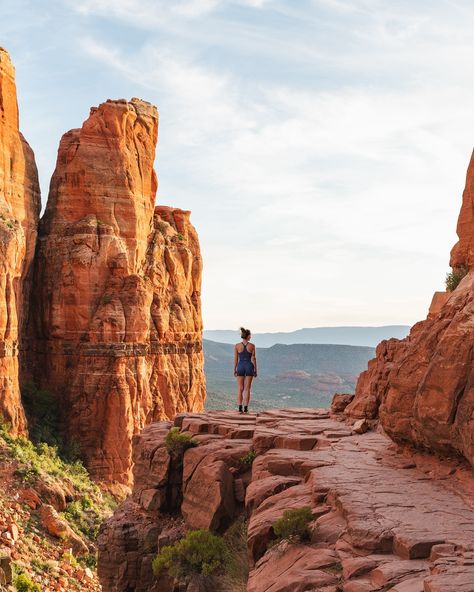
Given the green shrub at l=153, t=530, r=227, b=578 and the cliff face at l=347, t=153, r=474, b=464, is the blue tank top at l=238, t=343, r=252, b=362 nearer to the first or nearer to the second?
the cliff face at l=347, t=153, r=474, b=464

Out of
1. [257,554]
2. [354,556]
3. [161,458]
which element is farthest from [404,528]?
[161,458]

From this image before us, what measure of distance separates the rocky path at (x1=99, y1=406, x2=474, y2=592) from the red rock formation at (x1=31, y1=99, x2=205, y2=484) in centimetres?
2361

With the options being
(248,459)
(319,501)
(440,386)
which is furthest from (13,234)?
(440,386)

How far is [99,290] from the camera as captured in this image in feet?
137

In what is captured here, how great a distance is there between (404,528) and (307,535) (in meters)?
1.32

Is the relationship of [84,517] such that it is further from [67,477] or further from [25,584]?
[25,584]

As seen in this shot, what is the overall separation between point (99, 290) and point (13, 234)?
26.9 ft

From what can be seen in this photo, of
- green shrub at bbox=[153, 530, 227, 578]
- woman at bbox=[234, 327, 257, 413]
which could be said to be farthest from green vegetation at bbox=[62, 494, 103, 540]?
green shrub at bbox=[153, 530, 227, 578]

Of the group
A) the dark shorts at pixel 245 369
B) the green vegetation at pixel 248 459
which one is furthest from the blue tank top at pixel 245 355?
the green vegetation at pixel 248 459

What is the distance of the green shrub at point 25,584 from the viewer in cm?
2298

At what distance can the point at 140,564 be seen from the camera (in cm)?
1535

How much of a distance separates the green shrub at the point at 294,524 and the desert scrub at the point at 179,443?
6.86 m

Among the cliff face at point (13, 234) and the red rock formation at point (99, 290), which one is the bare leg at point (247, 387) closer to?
the cliff face at point (13, 234)

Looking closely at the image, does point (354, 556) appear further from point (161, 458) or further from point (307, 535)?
point (161, 458)
